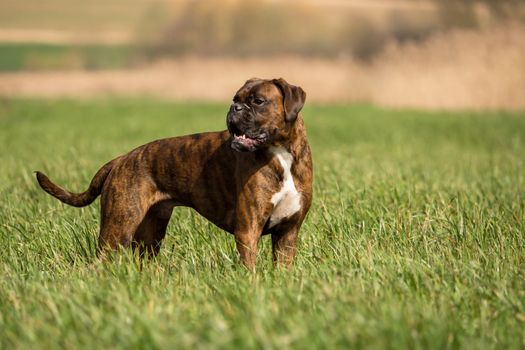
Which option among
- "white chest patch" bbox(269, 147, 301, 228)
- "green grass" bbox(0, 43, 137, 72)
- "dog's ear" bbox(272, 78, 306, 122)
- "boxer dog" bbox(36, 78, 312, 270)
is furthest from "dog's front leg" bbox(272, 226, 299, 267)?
"green grass" bbox(0, 43, 137, 72)

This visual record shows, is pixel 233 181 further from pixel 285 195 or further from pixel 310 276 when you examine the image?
pixel 310 276

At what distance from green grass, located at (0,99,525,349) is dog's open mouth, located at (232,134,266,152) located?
75 cm

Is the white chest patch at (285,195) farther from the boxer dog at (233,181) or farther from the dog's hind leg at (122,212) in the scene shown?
the dog's hind leg at (122,212)

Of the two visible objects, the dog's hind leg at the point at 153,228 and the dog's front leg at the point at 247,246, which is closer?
the dog's front leg at the point at 247,246

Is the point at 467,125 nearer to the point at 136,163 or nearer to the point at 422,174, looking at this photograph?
the point at 422,174

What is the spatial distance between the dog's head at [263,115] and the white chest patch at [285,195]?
0.10 m

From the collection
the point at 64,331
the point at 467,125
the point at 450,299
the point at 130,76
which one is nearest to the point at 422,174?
the point at 450,299

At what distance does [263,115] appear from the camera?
4.93 m

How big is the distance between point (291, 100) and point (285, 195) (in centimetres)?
63

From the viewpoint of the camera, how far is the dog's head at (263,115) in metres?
A: 4.88

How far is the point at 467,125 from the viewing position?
17.8 meters

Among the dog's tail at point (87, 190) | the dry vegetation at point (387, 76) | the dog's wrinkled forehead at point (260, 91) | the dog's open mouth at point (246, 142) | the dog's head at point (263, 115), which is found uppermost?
the dog's wrinkled forehead at point (260, 91)

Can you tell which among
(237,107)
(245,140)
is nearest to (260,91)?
(237,107)

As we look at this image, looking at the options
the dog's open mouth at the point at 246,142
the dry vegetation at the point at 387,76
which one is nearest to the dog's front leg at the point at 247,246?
the dog's open mouth at the point at 246,142
